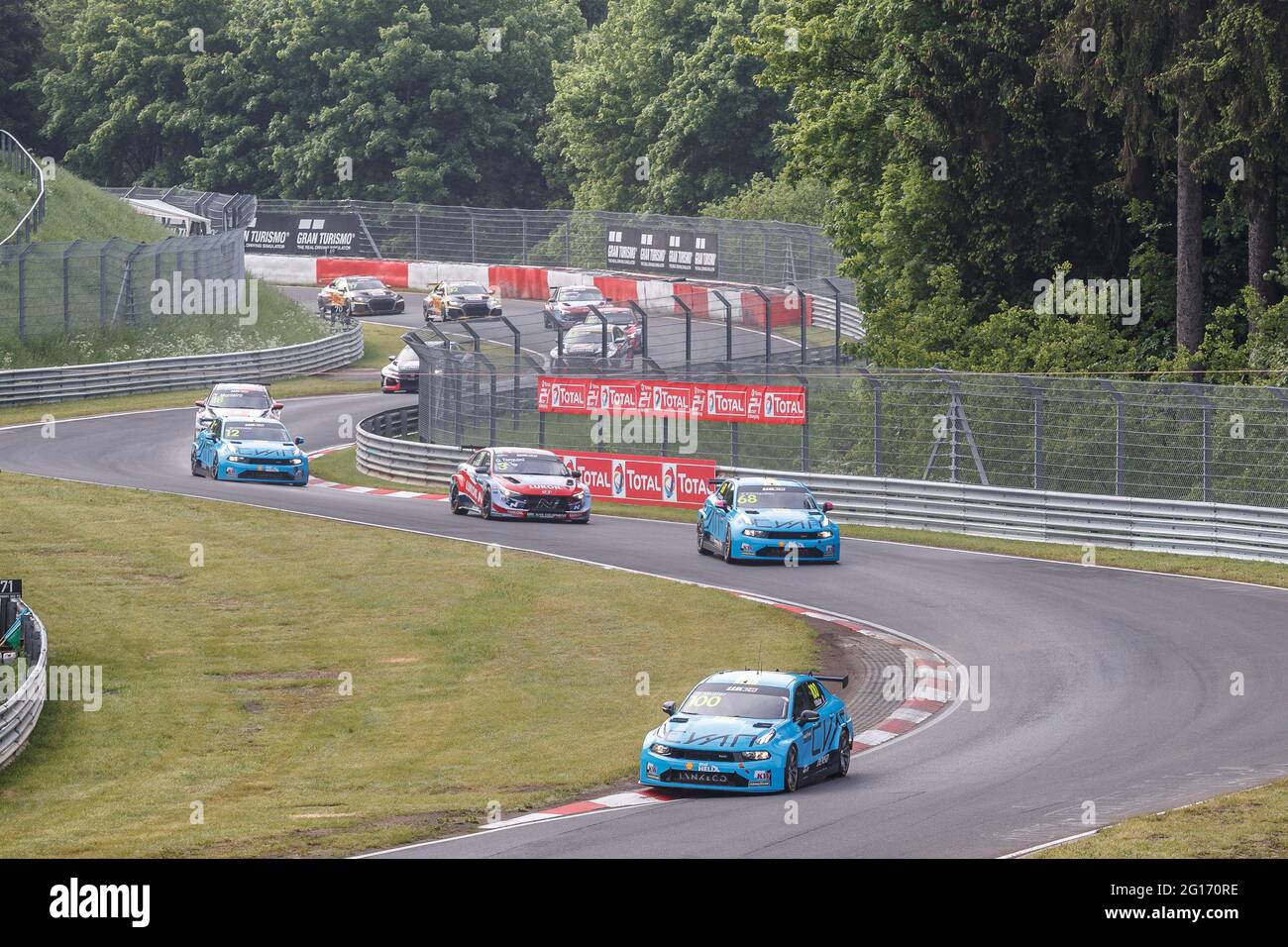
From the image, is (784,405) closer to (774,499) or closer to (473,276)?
(774,499)

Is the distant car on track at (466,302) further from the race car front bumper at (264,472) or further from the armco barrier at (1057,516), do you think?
the armco barrier at (1057,516)

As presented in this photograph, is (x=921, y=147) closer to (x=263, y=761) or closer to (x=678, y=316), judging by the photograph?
(x=678, y=316)

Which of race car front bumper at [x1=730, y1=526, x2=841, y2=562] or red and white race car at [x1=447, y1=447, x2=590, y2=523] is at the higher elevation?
red and white race car at [x1=447, y1=447, x2=590, y2=523]

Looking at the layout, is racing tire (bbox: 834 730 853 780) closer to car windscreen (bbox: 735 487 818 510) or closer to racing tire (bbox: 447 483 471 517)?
car windscreen (bbox: 735 487 818 510)

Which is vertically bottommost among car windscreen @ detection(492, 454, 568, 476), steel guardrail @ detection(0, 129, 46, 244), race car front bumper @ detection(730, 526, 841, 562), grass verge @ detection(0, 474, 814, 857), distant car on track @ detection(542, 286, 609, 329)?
grass verge @ detection(0, 474, 814, 857)

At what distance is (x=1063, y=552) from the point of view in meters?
29.8

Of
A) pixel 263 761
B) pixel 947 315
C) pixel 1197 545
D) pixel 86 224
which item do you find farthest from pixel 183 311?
pixel 263 761

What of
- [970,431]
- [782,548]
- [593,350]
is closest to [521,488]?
[782,548]

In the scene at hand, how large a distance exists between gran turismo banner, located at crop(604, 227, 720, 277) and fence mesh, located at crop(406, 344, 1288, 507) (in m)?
28.6

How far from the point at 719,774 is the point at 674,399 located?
21.5 m

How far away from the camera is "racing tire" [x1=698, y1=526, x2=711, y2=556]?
95.9 ft

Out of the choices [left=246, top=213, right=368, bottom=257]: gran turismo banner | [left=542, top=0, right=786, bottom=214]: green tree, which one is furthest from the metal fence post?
[left=246, top=213, right=368, bottom=257]: gran turismo banner

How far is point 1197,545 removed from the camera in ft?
94.1

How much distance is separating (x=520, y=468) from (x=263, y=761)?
16.1 meters
